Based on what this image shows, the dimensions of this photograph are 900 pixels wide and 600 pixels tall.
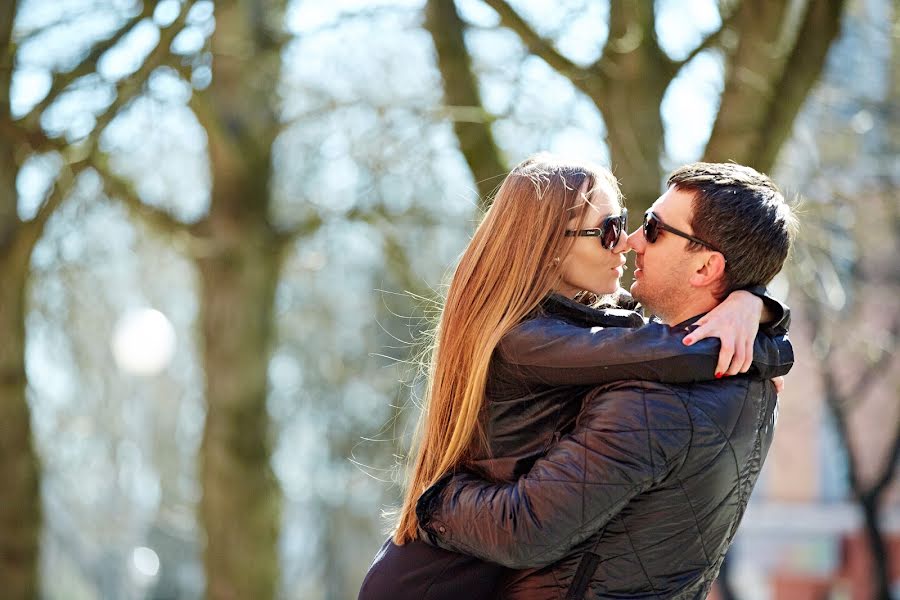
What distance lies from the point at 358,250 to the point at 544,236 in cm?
1092

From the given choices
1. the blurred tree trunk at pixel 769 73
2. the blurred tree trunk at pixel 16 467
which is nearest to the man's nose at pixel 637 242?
the blurred tree trunk at pixel 769 73

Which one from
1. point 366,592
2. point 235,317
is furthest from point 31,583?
point 366,592

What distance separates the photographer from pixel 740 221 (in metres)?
2.82

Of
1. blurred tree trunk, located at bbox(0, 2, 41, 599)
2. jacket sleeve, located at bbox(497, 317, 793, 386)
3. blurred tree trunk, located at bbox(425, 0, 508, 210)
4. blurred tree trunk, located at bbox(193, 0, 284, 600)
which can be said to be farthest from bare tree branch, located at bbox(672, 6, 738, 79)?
blurred tree trunk, located at bbox(0, 2, 41, 599)

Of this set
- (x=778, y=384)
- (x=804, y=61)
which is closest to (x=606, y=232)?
(x=778, y=384)

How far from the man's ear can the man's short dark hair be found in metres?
0.01

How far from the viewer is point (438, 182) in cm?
964

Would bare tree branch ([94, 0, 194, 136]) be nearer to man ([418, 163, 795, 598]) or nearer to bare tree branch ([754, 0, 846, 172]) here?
bare tree branch ([754, 0, 846, 172])

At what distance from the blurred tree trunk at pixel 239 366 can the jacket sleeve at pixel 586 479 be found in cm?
703

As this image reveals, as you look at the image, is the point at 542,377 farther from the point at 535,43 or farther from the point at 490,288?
the point at 535,43

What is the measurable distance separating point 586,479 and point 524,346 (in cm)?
34

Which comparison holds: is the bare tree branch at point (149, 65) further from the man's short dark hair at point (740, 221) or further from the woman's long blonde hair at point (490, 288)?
the man's short dark hair at point (740, 221)

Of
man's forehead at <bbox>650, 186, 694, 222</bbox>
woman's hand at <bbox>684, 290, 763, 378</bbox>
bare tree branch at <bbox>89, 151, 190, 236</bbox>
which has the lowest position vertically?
bare tree branch at <bbox>89, 151, 190, 236</bbox>

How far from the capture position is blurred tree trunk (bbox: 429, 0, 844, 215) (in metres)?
5.69
